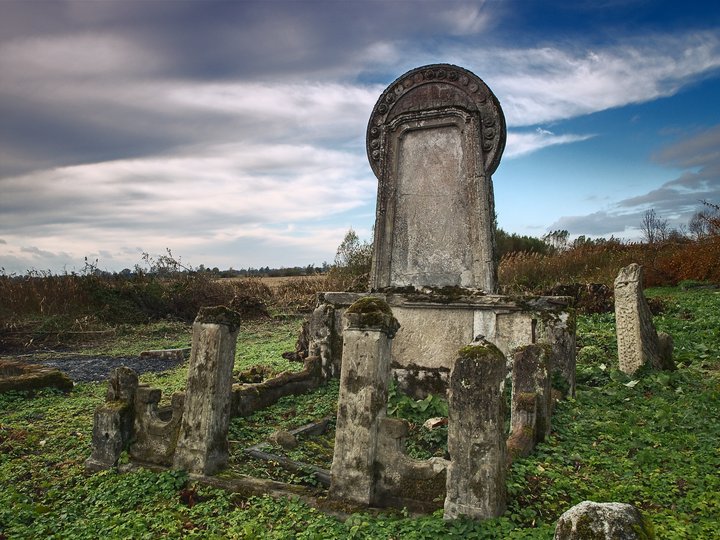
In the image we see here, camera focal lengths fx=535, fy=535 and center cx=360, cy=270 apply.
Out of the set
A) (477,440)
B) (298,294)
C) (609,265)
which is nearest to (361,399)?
(477,440)

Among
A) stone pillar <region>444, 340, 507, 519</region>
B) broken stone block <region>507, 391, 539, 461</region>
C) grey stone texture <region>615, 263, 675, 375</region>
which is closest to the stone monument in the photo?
broken stone block <region>507, 391, 539, 461</region>

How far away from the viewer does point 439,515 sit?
12.6ft

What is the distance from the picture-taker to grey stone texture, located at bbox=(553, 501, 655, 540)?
81.8 inches

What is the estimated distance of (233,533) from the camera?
154 inches

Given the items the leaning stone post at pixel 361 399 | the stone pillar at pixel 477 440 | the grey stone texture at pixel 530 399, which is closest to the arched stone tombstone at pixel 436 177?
the grey stone texture at pixel 530 399

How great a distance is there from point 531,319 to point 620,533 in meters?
4.96

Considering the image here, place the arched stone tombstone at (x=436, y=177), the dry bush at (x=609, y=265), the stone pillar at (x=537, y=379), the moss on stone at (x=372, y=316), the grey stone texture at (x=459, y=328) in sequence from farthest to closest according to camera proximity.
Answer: the dry bush at (x=609, y=265)
the arched stone tombstone at (x=436, y=177)
the grey stone texture at (x=459, y=328)
the stone pillar at (x=537, y=379)
the moss on stone at (x=372, y=316)

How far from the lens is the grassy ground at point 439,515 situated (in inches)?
152

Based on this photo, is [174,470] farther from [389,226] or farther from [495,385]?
[389,226]

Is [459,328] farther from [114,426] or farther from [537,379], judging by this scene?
[114,426]

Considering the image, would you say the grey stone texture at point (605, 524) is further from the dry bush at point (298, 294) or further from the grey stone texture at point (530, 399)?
the dry bush at point (298, 294)

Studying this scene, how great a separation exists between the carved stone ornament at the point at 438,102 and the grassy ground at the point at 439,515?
363 cm

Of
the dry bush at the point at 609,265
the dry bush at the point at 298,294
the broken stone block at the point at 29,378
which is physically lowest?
the broken stone block at the point at 29,378

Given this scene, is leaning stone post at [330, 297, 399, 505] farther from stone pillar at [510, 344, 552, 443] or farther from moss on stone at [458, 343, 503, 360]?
stone pillar at [510, 344, 552, 443]
